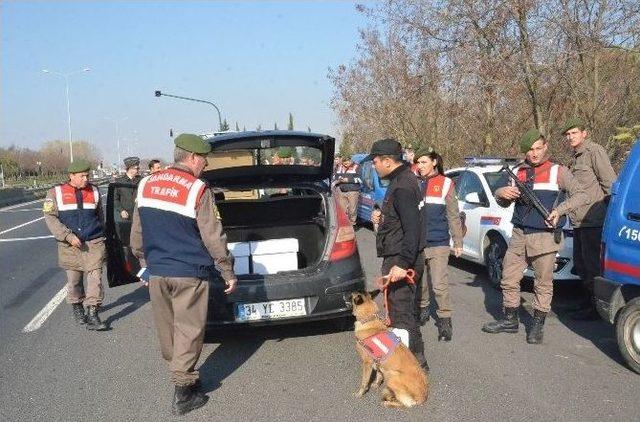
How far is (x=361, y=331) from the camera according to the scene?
3.90 metres

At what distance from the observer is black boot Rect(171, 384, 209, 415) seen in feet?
12.7

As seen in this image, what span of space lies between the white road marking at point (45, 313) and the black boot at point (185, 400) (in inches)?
118

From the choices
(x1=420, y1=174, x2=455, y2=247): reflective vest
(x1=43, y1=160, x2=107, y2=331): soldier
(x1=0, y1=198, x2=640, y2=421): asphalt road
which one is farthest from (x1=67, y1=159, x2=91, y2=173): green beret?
(x1=420, y1=174, x2=455, y2=247): reflective vest

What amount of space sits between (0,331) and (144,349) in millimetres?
1889

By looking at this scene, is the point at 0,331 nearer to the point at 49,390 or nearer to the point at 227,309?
the point at 49,390

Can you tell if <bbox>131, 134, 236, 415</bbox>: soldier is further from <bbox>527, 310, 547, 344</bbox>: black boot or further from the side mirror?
the side mirror

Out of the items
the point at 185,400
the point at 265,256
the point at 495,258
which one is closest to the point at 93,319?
the point at 265,256

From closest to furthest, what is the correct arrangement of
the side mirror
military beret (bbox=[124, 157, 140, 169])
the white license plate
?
the white license plate → the side mirror → military beret (bbox=[124, 157, 140, 169])

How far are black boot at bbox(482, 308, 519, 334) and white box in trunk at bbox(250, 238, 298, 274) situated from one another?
6.38 feet

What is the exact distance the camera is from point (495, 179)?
8.12m

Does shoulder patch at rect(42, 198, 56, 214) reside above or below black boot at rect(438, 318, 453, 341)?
above

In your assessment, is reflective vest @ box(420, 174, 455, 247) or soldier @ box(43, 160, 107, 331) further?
soldier @ box(43, 160, 107, 331)

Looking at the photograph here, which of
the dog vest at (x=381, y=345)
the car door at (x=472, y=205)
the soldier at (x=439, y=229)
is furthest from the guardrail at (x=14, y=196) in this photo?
the dog vest at (x=381, y=345)

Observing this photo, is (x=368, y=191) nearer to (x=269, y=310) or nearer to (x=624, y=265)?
(x=269, y=310)
